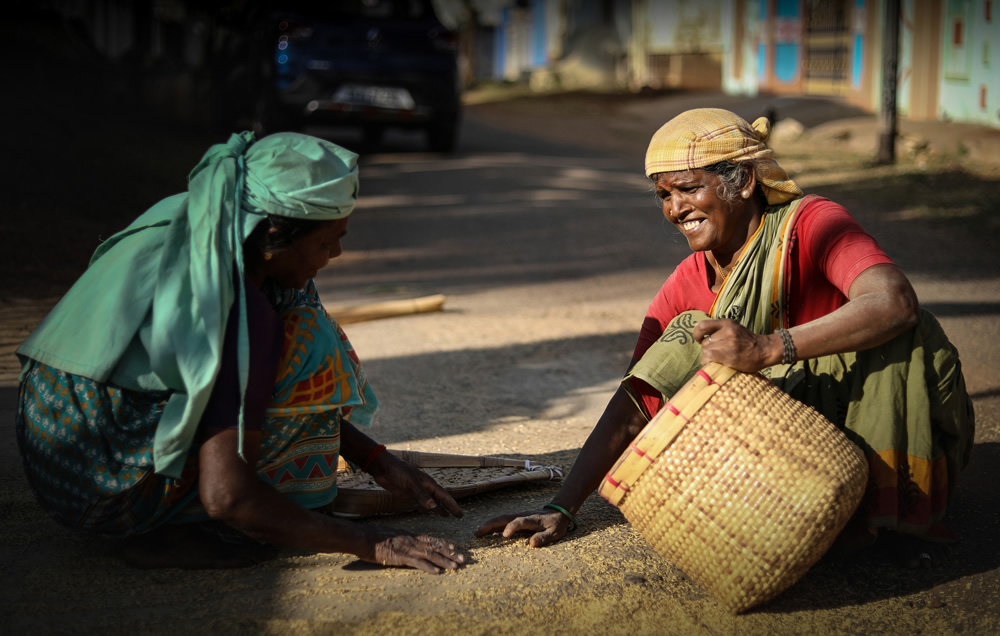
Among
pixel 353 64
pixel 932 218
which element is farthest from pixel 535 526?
pixel 353 64

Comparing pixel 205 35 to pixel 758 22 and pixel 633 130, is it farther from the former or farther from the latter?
pixel 758 22

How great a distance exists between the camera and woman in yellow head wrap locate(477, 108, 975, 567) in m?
2.19

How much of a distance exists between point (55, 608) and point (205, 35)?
15.0 m

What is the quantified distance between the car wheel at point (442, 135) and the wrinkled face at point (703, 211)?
317 inches

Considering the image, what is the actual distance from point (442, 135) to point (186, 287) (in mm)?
9057

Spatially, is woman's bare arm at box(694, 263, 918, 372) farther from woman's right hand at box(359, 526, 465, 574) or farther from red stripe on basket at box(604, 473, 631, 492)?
woman's right hand at box(359, 526, 465, 574)

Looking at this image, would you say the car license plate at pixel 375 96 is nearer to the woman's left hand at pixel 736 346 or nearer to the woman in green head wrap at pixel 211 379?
the woman in green head wrap at pixel 211 379

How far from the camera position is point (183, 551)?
2309mm

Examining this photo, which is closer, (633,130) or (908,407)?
(908,407)

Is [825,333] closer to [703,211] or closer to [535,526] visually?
[703,211]

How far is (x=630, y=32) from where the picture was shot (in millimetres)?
25156

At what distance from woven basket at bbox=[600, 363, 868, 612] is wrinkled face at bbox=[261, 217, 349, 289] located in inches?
32.7

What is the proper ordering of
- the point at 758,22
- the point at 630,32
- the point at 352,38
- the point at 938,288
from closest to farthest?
the point at 938,288
the point at 352,38
the point at 758,22
the point at 630,32

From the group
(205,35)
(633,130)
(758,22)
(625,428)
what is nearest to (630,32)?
(758,22)
